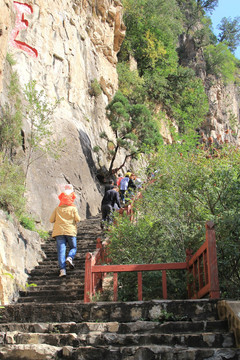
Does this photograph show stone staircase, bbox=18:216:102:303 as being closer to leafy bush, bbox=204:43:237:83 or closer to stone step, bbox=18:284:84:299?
stone step, bbox=18:284:84:299

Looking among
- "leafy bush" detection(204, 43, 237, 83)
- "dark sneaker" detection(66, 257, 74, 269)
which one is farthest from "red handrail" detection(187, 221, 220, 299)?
"leafy bush" detection(204, 43, 237, 83)

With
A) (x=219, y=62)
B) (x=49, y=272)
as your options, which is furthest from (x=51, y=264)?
(x=219, y=62)

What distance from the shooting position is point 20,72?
50.6 ft

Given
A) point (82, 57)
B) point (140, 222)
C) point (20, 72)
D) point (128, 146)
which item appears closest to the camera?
point (140, 222)

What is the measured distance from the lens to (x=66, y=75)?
18.9 meters

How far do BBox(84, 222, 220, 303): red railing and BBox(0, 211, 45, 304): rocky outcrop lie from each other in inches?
66.6

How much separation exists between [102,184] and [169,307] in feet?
43.7

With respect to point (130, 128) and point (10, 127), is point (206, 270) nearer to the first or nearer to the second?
point (10, 127)

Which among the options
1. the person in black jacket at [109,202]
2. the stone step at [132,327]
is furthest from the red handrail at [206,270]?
the person in black jacket at [109,202]

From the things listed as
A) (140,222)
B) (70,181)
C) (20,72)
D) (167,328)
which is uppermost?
(20,72)

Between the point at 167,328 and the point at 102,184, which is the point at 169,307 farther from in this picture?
the point at 102,184

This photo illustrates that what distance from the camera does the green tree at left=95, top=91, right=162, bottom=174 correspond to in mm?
18875

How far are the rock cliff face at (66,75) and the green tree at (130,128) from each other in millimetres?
1295

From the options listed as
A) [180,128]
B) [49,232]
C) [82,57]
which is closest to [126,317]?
[49,232]
